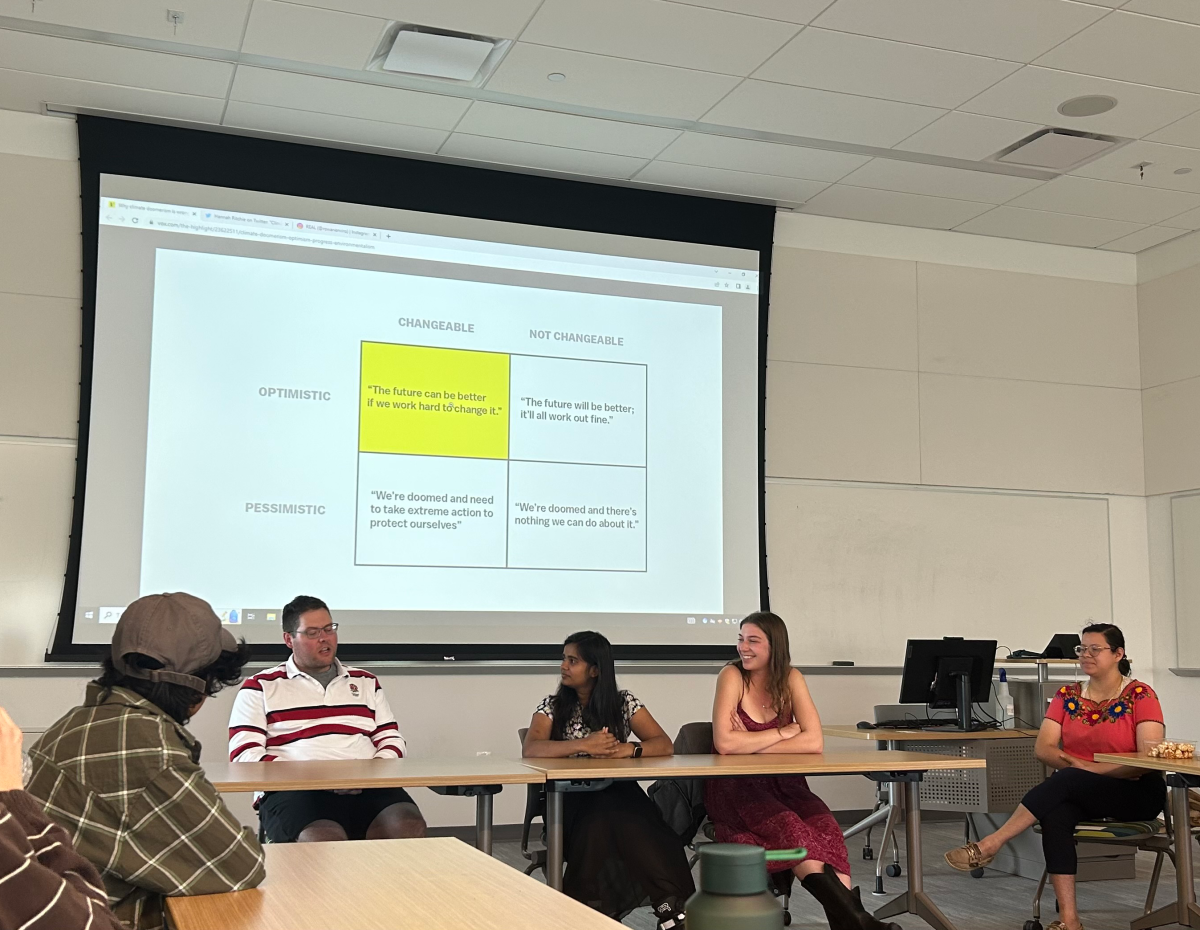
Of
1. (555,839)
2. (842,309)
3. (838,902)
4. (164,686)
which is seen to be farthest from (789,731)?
(842,309)

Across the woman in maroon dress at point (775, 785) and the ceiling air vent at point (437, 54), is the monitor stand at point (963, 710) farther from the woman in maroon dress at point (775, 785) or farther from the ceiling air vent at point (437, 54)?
the ceiling air vent at point (437, 54)

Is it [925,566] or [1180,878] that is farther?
[925,566]

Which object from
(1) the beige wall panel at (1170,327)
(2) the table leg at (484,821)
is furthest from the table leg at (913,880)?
(1) the beige wall panel at (1170,327)

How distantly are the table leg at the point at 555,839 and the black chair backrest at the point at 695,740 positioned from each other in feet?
2.68

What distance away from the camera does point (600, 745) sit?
155 inches

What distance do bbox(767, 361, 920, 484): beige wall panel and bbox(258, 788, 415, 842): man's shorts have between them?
3.35 metres

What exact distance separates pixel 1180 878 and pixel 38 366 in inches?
201

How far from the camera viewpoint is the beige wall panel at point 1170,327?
6.97m

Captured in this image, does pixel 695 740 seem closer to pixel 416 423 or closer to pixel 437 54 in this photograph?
pixel 416 423

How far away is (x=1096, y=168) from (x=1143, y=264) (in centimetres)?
168

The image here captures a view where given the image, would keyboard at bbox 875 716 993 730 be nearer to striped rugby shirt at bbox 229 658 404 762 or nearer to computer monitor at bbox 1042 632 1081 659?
computer monitor at bbox 1042 632 1081 659

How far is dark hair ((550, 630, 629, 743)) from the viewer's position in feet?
13.9

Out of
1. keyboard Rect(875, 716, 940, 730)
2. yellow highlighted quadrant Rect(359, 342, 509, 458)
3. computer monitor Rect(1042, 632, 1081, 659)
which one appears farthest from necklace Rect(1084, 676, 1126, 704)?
yellow highlighted quadrant Rect(359, 342, 509, 458)

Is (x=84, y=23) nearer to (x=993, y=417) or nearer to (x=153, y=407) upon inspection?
(x=153, y=407)
